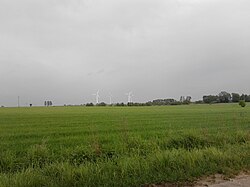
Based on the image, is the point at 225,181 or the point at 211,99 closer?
the point at 225,181

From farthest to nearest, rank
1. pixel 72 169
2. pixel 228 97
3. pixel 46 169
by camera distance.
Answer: pixel 228 97 < pixel 46 169 < pixel 72 169

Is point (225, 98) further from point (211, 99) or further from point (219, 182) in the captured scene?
point (219, 182)

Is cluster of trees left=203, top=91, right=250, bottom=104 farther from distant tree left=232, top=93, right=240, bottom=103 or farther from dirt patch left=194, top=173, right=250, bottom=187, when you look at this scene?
dirt patch left=194, top=173, right=250, bottom=187

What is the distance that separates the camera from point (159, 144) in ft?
47.7

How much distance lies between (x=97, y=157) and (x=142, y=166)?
12.0 feet

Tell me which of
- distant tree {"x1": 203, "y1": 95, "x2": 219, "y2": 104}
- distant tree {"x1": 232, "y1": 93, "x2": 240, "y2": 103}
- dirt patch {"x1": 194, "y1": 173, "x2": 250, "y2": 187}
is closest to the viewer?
dirt patch {"x1": 194, "y1": 173, "x2": 250, "y2": 187}

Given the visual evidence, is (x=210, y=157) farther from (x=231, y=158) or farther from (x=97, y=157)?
(x=97, y=157)

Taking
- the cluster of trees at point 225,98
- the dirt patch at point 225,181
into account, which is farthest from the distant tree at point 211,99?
the dirt patch at point 225,181

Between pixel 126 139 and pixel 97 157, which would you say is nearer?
pixel 97 157

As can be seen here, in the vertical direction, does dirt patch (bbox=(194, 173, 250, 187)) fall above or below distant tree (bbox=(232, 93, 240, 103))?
below

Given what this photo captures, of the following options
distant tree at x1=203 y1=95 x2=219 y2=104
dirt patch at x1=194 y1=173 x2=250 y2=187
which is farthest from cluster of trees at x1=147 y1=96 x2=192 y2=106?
dirt patch at x1=194 y1=173 x2=250 y2=187

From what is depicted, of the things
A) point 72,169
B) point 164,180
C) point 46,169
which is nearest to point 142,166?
point 164,180

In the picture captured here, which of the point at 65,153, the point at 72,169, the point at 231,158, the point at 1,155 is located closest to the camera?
the point at 72,169

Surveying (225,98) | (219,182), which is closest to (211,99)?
(225,98)
